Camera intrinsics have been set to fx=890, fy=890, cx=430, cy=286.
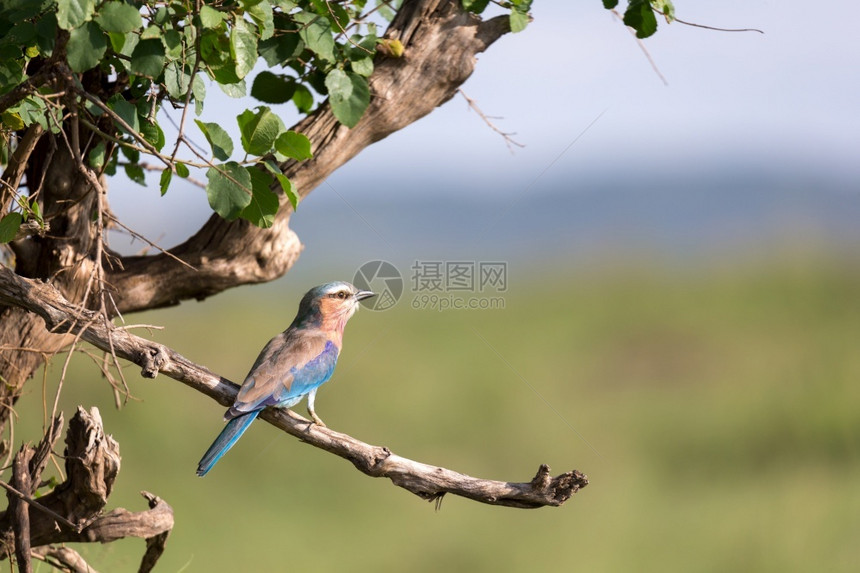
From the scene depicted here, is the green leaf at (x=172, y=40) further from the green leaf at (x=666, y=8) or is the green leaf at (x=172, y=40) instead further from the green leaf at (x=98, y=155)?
the green leaf at (x=666, y=8)

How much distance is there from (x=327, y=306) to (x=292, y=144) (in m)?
1.53

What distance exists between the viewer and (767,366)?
66.0 ft

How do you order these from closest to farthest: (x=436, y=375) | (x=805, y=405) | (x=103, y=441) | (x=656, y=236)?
(x=103, y=441) → (x=805, y=405) → (x=436, y=375) → (x=656, y=236)

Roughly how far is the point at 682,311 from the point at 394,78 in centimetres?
2266

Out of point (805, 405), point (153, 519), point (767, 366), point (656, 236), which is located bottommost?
point (656, 236)

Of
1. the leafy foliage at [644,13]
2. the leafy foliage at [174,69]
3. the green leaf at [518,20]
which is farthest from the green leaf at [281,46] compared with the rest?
the leafy foliage at [644,13]

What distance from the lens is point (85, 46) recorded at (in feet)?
8.51

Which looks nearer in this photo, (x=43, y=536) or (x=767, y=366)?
(x=43, y=536)

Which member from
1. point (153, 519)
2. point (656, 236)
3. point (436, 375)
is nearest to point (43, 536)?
point (153, 519)

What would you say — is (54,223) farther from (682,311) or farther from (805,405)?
(682,311)

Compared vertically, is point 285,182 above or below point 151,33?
below

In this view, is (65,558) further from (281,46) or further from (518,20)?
(518,20)

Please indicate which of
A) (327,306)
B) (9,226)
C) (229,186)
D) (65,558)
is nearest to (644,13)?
(229,186)

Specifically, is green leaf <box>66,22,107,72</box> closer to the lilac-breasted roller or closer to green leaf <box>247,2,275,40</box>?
green leaf <box>247,2,275,40</box>
